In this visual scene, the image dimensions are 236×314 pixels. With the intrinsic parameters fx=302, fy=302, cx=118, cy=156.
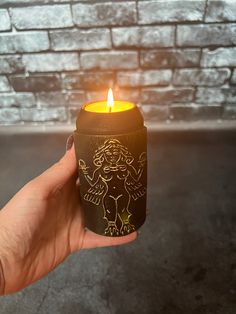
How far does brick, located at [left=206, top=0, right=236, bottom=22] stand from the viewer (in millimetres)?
1273

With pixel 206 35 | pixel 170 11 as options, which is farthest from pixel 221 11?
pixel 170 11

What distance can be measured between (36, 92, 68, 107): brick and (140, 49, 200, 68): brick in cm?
43

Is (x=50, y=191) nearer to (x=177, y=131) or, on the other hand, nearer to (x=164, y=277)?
(x=164, y=277)

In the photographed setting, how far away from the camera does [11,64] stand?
145 centimetres

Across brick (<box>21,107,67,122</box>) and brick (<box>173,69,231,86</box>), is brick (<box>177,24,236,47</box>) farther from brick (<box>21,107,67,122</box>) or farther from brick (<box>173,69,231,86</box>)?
brick (<box>21,107,67,122</box>)

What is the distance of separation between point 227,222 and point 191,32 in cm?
83

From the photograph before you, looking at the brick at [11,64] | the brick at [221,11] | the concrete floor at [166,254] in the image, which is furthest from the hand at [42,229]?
the brick at [221,11]

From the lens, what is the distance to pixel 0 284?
2.43 feet

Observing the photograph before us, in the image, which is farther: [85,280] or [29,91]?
[29,91]

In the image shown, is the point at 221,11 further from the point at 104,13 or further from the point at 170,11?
the point at 104,13

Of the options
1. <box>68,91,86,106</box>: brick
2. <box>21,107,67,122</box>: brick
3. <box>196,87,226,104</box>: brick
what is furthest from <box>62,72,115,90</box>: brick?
<box>196,87,226,104</box>: brick

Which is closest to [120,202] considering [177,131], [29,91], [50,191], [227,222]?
[50,191]

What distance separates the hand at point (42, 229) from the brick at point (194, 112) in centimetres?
77

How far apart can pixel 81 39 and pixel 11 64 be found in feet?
1.20
